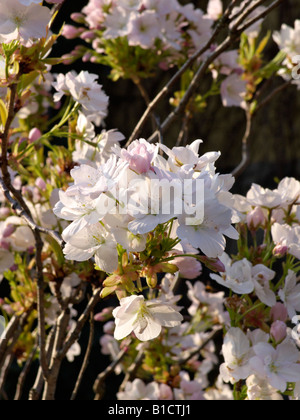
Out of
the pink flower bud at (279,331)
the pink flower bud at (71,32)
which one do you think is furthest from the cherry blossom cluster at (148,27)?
the pink flower bud at (279,331)

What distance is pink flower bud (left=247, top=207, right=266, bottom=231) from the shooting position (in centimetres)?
88

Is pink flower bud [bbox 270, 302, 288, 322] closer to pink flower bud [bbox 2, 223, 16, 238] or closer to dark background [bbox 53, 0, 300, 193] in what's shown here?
pink flower bud [bbox 2, 223, 16, 238]

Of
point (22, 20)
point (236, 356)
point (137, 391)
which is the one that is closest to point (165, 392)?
point (137, 391)

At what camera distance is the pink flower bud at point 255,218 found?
875mm

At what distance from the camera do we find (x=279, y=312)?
830 millimetres

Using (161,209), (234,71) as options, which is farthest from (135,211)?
(234,71)

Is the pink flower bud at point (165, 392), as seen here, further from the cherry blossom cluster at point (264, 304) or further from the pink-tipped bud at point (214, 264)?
the pink-tipped bud at point (214, 264)

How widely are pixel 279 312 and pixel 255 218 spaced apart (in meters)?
0.16

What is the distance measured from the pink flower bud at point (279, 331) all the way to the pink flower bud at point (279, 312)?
0.03 meters

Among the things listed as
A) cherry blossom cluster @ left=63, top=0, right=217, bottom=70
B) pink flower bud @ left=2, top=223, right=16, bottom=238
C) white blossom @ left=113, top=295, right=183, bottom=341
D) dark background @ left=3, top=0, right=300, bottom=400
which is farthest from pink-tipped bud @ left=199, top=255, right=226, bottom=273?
dark background @ left=3, top=0, right=300, bottom=400

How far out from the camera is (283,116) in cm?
302

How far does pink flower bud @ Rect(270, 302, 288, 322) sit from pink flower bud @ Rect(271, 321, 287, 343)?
30mm
